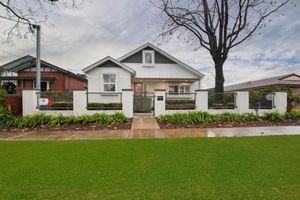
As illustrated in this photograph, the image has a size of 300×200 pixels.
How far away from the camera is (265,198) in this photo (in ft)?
12.0

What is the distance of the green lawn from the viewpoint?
391cm

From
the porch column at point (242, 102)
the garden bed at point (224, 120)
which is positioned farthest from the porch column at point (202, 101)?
the porch column at point (242, 102)

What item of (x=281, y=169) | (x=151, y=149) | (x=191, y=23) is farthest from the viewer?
(x=191, y=23)

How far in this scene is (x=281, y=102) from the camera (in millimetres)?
14883

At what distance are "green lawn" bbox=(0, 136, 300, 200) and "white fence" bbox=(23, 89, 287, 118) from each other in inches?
254

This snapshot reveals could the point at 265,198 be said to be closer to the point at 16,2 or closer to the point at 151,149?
the point at 151,149

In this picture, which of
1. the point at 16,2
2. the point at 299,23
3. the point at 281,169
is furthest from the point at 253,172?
the point at 16,2

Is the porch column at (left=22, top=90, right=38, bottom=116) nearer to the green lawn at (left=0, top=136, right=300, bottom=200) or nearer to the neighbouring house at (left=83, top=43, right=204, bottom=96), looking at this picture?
the green lawn at (left=0, top=136, right=300, bottom=200)

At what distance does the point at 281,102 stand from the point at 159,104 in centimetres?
751

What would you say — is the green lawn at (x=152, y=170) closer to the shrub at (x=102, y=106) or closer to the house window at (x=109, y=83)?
the shrub at (x=102, y=106)

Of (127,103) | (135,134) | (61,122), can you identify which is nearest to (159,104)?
(127,103)

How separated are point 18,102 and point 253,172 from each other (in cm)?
1334

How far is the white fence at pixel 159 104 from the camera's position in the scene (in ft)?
45.7

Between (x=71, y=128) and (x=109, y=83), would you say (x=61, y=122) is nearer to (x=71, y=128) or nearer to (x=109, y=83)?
(x=71, y=128)
